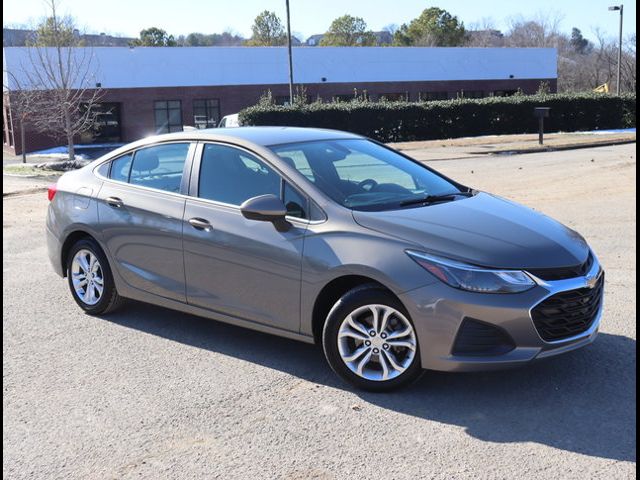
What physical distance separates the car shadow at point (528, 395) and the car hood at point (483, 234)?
0.77m

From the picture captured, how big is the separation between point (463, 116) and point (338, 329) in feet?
108

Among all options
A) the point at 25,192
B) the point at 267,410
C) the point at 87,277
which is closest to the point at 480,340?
the point at 267,410

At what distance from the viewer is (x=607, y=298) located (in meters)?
6.46

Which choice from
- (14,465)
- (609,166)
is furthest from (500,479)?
(609,166)

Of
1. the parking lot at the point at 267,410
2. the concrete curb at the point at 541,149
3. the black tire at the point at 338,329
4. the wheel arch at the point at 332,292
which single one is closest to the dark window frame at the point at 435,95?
the concrete curb at the point at 541,149

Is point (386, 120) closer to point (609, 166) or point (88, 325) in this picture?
point (609, 166)

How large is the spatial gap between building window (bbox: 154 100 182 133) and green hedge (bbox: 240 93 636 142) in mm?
12868

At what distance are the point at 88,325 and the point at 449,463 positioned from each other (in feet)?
11.6

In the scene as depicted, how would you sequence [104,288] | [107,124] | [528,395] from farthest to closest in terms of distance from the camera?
[107,124] < [104,288] < [528,395]

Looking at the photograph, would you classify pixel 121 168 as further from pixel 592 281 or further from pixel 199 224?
pixel 592 281

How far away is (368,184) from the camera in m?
5.34

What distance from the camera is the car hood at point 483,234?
14.3 feet

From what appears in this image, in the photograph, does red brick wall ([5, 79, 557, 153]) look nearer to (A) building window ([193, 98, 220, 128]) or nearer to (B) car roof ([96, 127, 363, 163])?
(A) building window ([193, 98, 220, 128])

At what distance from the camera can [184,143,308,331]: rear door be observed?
4855 millimetres
